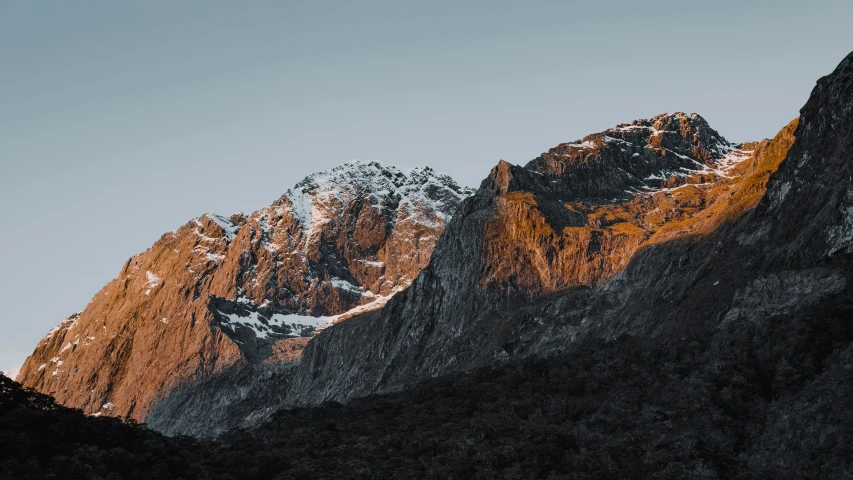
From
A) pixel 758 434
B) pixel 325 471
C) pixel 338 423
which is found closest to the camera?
pixel 758 434

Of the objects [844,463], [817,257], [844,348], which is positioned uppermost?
[817,257]

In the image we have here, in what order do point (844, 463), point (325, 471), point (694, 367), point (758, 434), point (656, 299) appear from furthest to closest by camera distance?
point (656, 299)
point (694, 367)
point (325, 471)
point (758, 434)
point (844, 463)

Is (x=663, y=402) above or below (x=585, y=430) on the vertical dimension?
above

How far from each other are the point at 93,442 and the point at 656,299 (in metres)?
104

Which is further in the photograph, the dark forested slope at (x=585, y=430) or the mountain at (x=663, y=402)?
the mountain at (x=663, y=402)

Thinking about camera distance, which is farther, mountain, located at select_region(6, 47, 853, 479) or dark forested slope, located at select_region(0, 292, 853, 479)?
mountain, located at select_region(6, 47, 853, 479)

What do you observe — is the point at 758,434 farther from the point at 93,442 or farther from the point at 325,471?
the point at 93,442

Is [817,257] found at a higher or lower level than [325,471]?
higher

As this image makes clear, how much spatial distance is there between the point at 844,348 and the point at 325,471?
6481cm

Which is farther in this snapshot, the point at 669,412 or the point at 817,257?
the point at 817,257

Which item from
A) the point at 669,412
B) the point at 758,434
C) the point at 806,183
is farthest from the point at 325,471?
the point at 806,183

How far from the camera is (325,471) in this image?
115 meters

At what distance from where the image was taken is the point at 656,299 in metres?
174

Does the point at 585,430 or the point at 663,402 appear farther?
the point at 663,402
